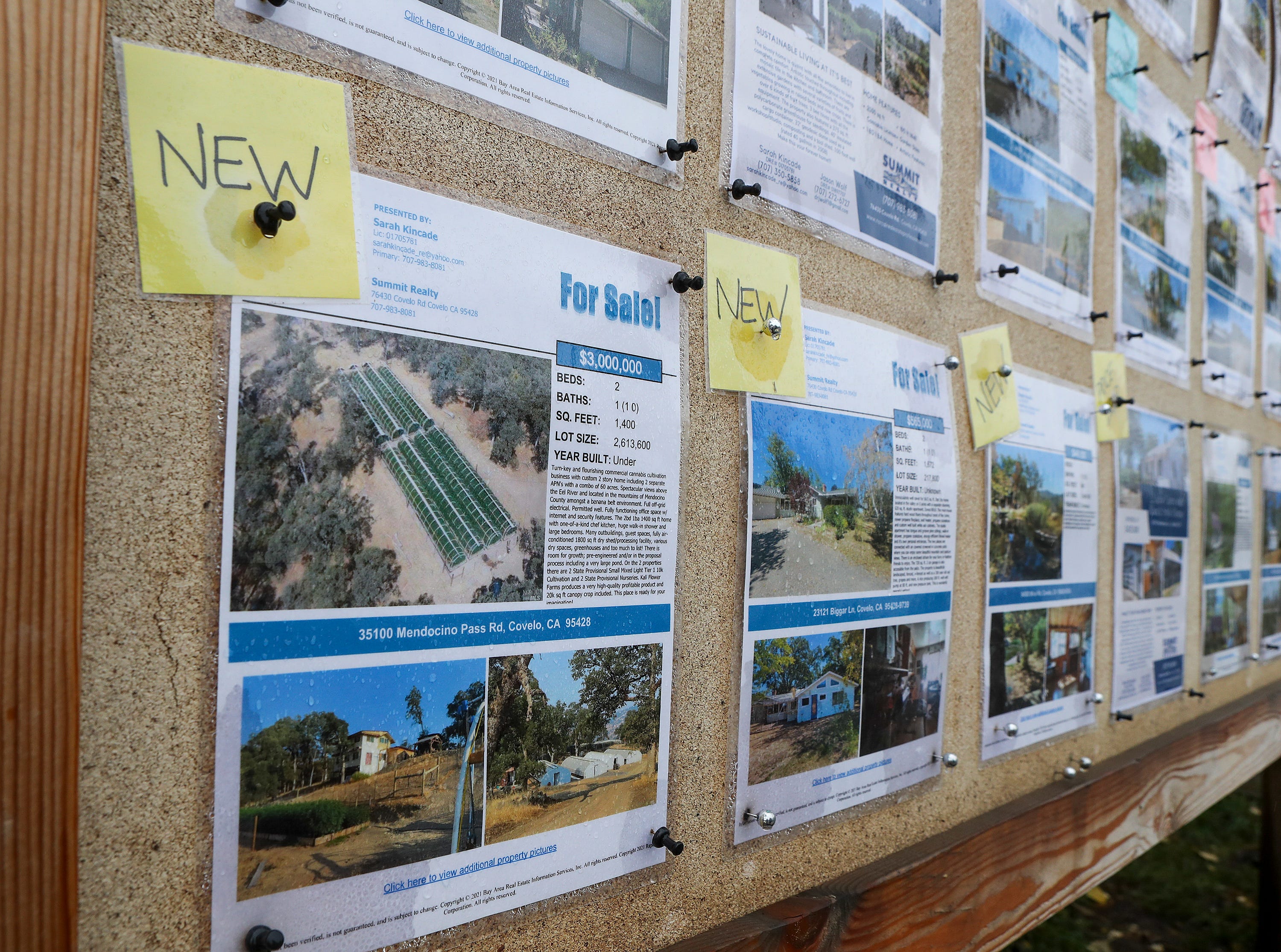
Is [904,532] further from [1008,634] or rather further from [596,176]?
[596,176]

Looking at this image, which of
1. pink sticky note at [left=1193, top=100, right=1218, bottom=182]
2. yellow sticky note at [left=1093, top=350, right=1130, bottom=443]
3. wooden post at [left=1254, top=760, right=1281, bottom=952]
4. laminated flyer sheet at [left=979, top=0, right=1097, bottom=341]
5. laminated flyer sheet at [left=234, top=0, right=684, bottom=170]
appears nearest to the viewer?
laminated flyer sheet at [left=234, top=0, right=684, bottom=170]

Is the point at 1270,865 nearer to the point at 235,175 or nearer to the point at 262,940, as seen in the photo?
the point at 262,940

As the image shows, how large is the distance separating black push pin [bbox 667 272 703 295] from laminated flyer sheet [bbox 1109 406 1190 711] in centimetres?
79

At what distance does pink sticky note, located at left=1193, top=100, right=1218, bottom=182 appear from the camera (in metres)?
1.24

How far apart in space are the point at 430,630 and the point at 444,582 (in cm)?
3

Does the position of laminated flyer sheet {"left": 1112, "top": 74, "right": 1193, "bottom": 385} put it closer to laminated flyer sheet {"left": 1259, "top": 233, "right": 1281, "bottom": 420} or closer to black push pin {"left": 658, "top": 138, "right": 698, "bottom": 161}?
laminated flyer sheet {"left": 1259, "top": 233, "right": 1281, "bottom": 420}

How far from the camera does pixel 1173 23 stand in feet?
3.80

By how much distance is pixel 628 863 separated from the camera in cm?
50

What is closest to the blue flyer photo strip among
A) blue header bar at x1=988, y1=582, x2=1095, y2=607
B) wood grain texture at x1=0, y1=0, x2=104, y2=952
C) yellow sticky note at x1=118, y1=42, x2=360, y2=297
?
yellow sticky note at x1=118, y1=42, x2=360, y2=297

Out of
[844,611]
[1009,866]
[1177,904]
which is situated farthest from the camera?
[1177,904]

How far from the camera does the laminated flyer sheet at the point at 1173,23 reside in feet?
3.58

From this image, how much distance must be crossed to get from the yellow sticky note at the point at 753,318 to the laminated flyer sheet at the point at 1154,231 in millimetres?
697

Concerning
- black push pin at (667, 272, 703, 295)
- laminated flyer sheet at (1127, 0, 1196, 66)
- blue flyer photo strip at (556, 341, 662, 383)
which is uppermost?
laminated flyer sheet at (1127, 0, 1196, 66)

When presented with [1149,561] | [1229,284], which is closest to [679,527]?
[1149,561]
